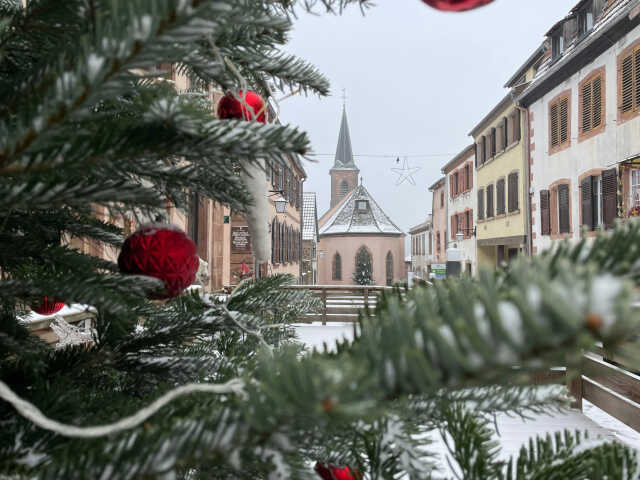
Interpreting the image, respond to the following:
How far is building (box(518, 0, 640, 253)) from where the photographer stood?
8719 mm

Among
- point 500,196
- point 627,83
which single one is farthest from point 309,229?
point 627,83

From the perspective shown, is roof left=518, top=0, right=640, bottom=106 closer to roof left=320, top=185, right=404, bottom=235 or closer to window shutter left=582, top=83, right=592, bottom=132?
window shutter left=582, top=83, right=592, bottom=132

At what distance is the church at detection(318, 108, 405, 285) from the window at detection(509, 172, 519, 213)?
1963cm

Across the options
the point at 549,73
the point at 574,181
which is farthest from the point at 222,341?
the point at 549,73

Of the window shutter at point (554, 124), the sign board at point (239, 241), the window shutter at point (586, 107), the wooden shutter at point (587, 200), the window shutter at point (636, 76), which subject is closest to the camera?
the window shutter at point (636, 76)

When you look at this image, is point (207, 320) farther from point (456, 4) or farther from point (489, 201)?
point (489, 201)

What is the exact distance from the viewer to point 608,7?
31.9ft

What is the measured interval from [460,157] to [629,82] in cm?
1185

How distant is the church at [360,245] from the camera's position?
1357 inches


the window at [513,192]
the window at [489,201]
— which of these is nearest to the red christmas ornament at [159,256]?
the window at [513,192]

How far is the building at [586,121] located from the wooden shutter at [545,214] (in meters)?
0.03

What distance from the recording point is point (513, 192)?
47.1ft

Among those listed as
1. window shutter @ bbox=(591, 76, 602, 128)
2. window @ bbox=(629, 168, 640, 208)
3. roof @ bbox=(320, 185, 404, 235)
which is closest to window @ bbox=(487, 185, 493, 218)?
window shutter @ bbox=(591, 76, 602, 128)

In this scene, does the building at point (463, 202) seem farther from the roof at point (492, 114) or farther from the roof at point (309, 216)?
the roof at point (309, 216)
